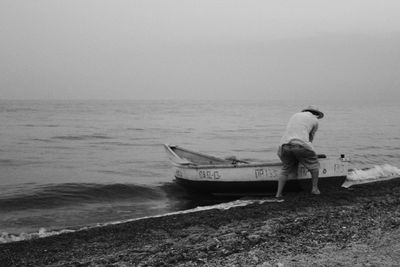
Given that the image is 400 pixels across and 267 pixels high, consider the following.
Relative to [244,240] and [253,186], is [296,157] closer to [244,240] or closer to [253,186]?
[253,186]

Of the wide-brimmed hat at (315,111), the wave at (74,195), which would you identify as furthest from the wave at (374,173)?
the wave at (74,195)

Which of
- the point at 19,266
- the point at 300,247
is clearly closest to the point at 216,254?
the point at 300,247

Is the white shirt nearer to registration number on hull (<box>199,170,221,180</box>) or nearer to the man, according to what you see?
the man

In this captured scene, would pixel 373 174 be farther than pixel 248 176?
Yes

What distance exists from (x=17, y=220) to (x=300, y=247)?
6.95m

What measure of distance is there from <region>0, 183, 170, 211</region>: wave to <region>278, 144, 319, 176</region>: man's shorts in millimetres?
4352

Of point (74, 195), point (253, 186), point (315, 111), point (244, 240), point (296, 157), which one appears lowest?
point (74, 195)

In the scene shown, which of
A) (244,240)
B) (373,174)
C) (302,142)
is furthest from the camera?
(373,174)

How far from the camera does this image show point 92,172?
56.2 ft

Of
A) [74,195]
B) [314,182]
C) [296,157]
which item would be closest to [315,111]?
[296,157]

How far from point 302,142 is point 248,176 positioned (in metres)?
2.15

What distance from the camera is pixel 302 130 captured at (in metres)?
9.45

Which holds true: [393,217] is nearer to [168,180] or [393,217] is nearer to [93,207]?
[93,207]

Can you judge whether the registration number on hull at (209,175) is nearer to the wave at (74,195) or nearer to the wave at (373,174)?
the wave at (74,195)
